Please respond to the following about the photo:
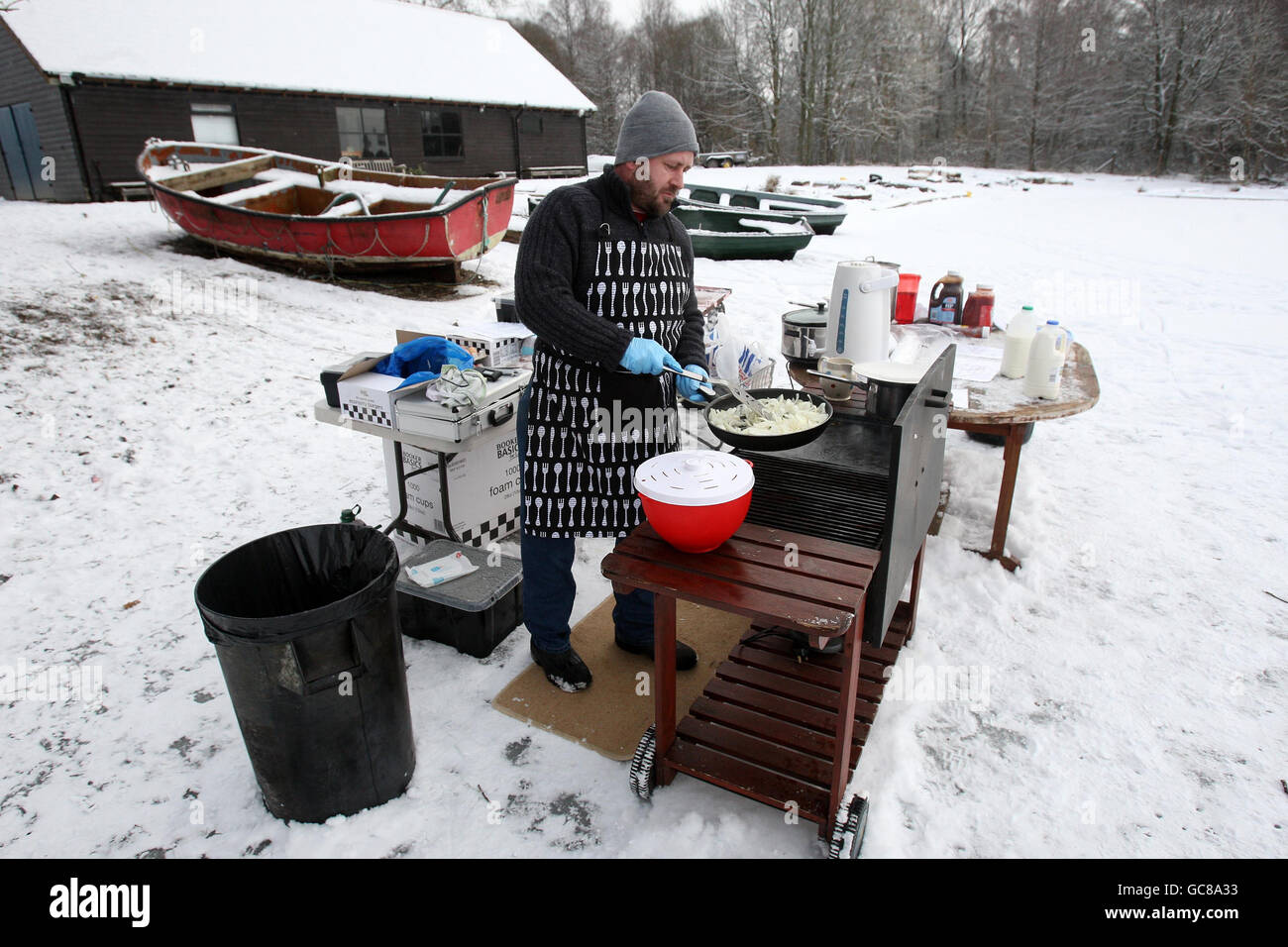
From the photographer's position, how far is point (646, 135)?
2.24m

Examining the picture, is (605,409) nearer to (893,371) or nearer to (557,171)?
(893,371)

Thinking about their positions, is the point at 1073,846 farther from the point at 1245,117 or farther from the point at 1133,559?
the point at 1245,117

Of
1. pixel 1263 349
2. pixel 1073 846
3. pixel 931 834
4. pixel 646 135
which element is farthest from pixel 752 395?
pixel 1263 349

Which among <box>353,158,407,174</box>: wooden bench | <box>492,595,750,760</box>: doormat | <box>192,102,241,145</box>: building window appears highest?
<box>192,102,241,145</box>: building window

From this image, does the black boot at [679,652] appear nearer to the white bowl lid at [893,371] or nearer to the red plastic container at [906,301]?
the white bowl lid at [893,371]

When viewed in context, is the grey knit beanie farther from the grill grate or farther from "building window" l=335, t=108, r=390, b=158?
"building window" l=335, t=108, r=390, b=158

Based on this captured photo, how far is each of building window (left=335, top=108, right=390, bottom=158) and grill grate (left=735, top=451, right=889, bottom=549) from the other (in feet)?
57.9

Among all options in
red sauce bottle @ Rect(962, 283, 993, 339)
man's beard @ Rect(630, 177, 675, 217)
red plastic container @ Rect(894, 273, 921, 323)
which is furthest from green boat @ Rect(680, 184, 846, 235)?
man's beard @ Rect(630, 177, 675, 217)

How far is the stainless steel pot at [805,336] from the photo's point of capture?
12.3 ft

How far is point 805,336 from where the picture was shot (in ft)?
12.3

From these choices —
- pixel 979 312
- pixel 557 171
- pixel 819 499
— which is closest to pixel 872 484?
pixel 819 499

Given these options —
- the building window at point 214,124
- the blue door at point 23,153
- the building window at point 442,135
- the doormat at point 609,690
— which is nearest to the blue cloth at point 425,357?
the doormat at point 609,690

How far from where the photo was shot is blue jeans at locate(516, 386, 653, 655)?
2666 millimetres

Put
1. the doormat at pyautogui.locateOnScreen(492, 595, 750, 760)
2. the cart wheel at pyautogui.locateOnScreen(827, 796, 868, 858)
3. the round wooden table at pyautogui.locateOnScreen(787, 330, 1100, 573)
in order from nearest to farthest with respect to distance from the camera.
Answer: the cart wheel at pyautogui.locateOnScreen(827, 796, 868, 858) → the doormat at pyautogui.locateOnScreen(492, 595, 750, 760) → the round wooden table at pyautogui.locateOnScreen(787, 330, 1100, 573)
